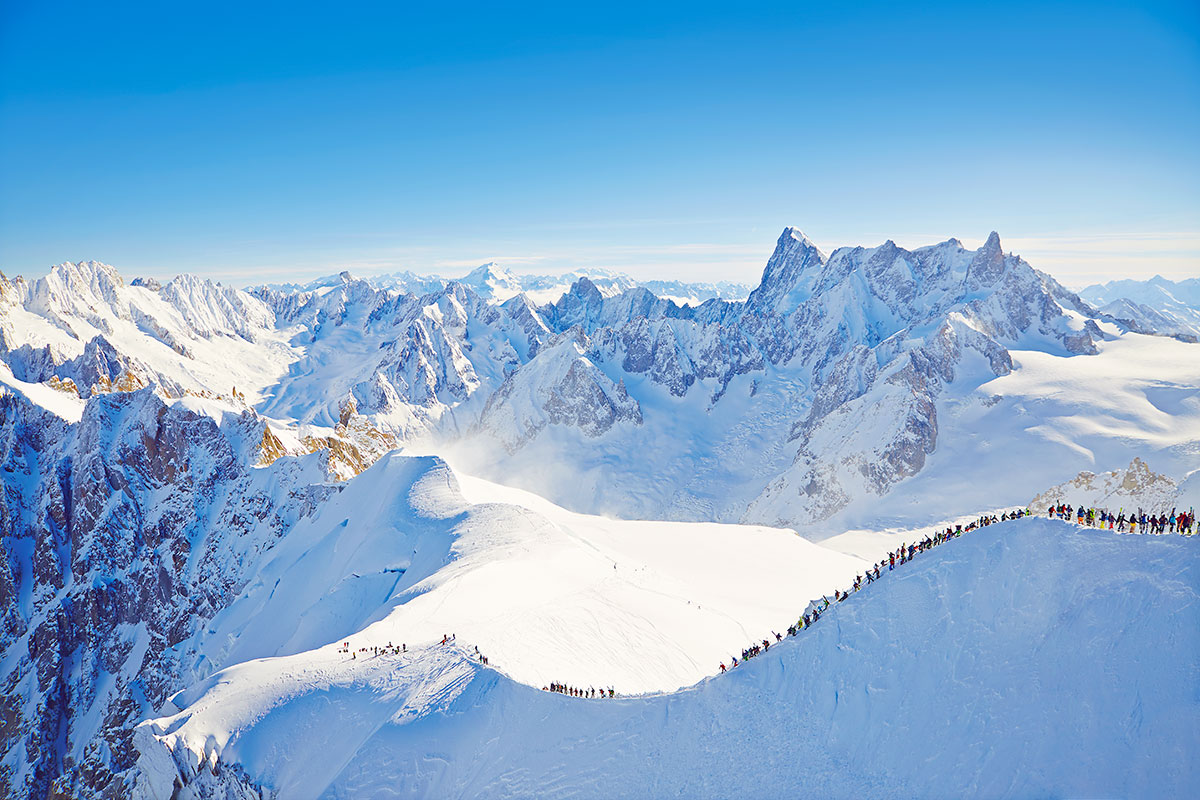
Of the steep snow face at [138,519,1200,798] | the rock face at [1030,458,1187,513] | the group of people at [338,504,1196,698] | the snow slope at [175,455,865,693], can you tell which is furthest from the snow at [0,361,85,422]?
the rock face at [1030,458,1187,513]

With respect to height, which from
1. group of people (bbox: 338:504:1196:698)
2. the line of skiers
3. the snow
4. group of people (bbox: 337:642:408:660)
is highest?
group of people (bbox: 338:504:1196:698)

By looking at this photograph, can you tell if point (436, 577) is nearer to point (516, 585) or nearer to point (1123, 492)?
point (516, 585)

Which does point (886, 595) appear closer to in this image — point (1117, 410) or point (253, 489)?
point (253, 489)

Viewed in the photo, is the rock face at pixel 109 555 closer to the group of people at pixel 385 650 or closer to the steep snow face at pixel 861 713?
the group of people at pixel 385 650

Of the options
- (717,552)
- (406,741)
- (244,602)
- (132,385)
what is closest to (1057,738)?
(406,741)

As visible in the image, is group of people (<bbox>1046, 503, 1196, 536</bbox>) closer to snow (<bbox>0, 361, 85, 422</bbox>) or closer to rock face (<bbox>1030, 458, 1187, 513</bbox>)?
rock face (<bbox>1030, 458, 1187, 513</bbox>)

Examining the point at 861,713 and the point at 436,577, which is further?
the point at 436,577

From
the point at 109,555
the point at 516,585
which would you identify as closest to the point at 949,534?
the point at 516,585

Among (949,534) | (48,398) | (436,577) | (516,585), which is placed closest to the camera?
(949,534)
